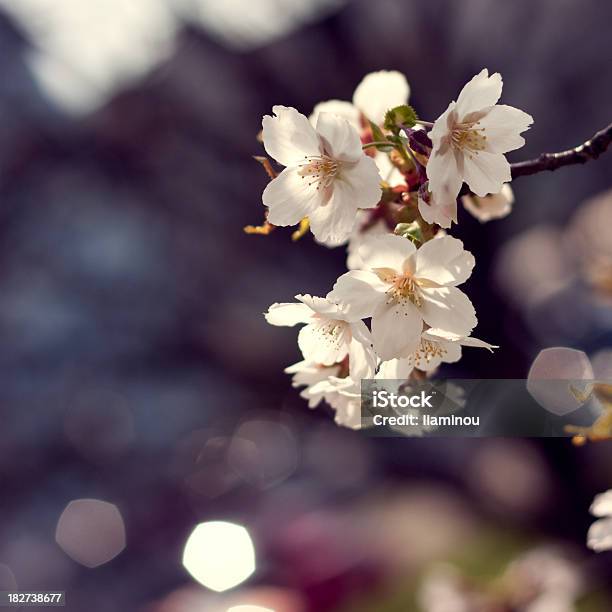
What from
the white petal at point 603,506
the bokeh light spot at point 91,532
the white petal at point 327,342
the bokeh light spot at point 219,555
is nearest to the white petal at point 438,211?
the white petal at point 327,342

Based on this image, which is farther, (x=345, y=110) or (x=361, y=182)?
(x=345, y=110)

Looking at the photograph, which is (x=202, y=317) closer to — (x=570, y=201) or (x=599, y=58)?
(x=570, y=201)

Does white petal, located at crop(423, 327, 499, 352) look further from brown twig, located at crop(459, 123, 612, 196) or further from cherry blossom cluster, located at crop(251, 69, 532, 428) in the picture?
brown twig, located at crop(459, 123, 612, 196)

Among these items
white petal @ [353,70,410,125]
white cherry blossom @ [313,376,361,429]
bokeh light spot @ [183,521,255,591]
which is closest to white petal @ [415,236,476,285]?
white cherry blossom @ [313,376,361,429]

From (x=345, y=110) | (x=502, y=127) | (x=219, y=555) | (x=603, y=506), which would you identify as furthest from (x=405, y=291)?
(x=219, y=555)

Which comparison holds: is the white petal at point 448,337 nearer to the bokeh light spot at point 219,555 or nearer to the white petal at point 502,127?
the white petal at point 502,127

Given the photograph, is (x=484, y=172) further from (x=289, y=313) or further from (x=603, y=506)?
(x=603, y=506)
